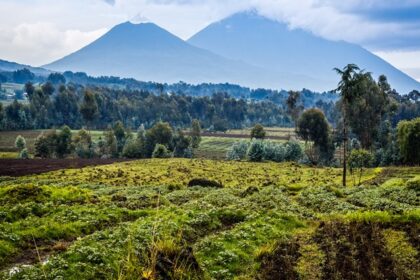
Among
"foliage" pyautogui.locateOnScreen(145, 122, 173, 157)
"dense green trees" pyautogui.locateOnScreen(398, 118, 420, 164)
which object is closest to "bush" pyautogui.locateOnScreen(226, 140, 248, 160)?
"foliage" pyautogui.locateOnScreen(145, 122, 173, 157)

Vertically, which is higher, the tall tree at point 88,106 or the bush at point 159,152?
the tall tree at point 88,106

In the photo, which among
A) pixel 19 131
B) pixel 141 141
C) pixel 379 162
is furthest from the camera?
pixel 19 131

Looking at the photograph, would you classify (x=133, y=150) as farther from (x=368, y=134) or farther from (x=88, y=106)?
(x=368, y=134)

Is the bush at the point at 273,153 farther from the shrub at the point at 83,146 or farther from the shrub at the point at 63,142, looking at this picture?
the shrub at the point at 63,142

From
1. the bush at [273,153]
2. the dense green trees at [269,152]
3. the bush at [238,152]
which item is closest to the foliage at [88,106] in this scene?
the bush at [238,152]

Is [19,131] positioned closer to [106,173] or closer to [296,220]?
[106,173]

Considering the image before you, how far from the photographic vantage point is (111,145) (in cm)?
14150

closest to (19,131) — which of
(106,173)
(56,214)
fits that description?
(106,173)

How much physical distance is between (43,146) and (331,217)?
115 metres

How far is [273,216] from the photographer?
2972 cm

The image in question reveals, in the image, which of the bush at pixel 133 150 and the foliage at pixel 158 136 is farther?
the foliage at pixel 158 136

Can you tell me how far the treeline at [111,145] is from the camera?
130500 mm

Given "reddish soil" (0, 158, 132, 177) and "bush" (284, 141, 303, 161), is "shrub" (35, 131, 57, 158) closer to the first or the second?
"reddish soil" (0, 158, 132, 177)

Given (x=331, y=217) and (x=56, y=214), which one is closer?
(x=56, y=214)
